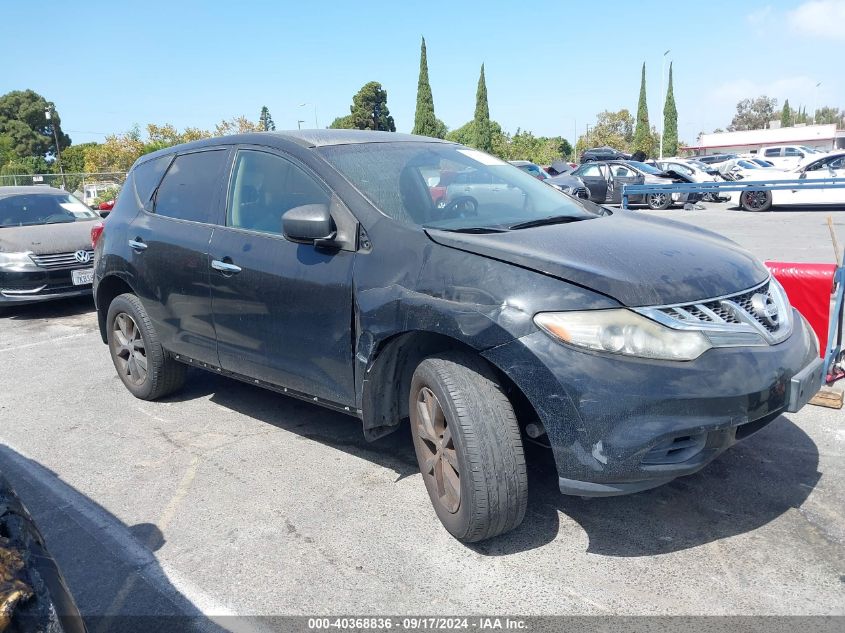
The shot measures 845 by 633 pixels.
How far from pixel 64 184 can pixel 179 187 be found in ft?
116

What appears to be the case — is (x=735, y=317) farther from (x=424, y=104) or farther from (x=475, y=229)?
(x=424, y=104)

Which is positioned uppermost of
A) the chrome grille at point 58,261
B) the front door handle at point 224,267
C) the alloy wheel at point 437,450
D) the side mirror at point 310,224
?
the side mirror at point 310,224

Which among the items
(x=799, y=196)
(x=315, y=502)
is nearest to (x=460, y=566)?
(x=315, y=502)

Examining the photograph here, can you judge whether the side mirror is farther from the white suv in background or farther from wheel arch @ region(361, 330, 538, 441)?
the white suv in background

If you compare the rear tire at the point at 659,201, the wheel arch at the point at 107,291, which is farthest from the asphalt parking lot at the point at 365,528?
the rear tire at the point at 659,201

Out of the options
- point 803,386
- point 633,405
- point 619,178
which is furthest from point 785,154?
point 633,405

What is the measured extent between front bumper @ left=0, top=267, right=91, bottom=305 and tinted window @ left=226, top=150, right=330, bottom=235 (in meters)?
5.43

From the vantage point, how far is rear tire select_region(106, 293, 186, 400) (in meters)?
4.90

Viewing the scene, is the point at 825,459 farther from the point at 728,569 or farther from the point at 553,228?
the point at 553,228

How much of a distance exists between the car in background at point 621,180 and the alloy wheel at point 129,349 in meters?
16.8

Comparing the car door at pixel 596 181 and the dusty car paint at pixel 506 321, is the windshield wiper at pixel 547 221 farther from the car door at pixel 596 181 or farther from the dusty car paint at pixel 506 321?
the car door at pixel 596 181

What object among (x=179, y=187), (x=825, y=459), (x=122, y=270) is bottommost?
(x=825, y=459)

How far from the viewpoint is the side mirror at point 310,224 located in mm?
3391

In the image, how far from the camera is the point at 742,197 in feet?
63.7
